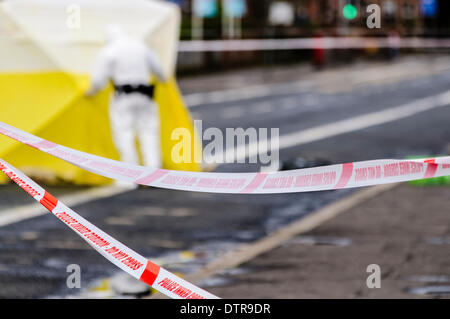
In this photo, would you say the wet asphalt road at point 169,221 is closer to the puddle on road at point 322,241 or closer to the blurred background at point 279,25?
the puddle on road at point 322,241

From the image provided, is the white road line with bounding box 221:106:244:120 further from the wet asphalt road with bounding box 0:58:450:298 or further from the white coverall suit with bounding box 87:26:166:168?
A: the white coverall suit with bounding box 87:26:166:168

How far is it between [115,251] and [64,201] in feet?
22.9

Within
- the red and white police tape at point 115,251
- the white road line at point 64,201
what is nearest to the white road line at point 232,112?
the white road line at point 64,201

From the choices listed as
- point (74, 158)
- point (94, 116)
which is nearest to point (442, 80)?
point (94, 116)

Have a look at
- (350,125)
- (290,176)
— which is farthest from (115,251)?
(350,125)

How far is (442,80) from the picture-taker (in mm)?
37812

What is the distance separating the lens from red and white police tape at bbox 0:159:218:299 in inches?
181

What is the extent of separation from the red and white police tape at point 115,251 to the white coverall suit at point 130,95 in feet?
26.3

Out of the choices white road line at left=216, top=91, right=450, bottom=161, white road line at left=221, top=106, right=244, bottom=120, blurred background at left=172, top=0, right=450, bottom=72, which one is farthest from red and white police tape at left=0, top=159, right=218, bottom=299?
blurred background at left=172, top=0, right=450, bottom=72

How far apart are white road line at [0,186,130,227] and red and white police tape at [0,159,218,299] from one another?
211 inches

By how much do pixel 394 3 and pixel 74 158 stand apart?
6374 centimetres

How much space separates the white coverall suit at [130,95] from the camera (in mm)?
12758

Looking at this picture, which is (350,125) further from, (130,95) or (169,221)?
(169,221)

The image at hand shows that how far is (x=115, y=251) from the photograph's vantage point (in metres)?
4.66
